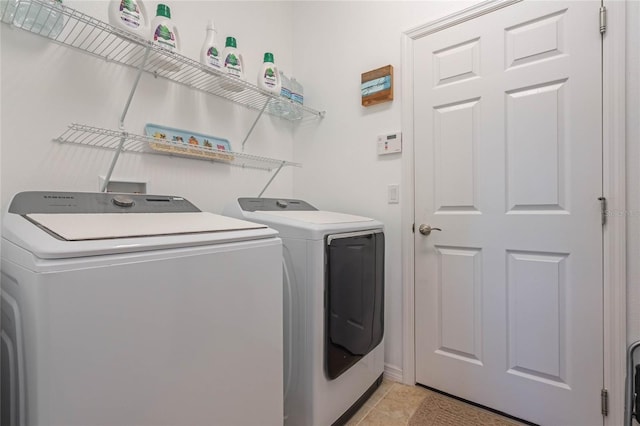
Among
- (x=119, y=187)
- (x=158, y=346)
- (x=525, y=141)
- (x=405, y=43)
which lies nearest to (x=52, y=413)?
(x=158, y=346)

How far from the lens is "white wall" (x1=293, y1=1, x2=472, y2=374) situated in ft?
6.26

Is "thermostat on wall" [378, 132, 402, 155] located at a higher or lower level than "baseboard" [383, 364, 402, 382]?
higher

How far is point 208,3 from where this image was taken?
1.78m

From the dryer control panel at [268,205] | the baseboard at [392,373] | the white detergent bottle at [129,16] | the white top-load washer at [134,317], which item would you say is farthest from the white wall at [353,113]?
the white detergent bottle at [129,16]

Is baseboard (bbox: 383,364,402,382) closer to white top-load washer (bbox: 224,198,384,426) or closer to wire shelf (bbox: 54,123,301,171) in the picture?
white top-load washer (bbox: 224,198,384,426)

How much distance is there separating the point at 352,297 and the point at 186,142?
120cm

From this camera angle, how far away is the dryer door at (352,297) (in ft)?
4.52

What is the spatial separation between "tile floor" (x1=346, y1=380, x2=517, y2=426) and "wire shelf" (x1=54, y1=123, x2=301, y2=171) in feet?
5.09

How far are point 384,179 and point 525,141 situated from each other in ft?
2.50

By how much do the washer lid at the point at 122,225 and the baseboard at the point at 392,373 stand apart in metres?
1.39

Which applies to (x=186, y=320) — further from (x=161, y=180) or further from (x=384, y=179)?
(x=384, y=179)

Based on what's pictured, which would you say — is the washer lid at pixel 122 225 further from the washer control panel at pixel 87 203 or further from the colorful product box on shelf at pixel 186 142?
the colorful product box on shelf at pixel 186 142

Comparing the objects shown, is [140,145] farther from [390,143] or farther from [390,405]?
[390,405]

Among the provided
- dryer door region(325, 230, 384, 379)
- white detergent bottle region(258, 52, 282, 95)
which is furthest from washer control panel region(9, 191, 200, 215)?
white detergent bottle region(258, 52, 282, 95)
